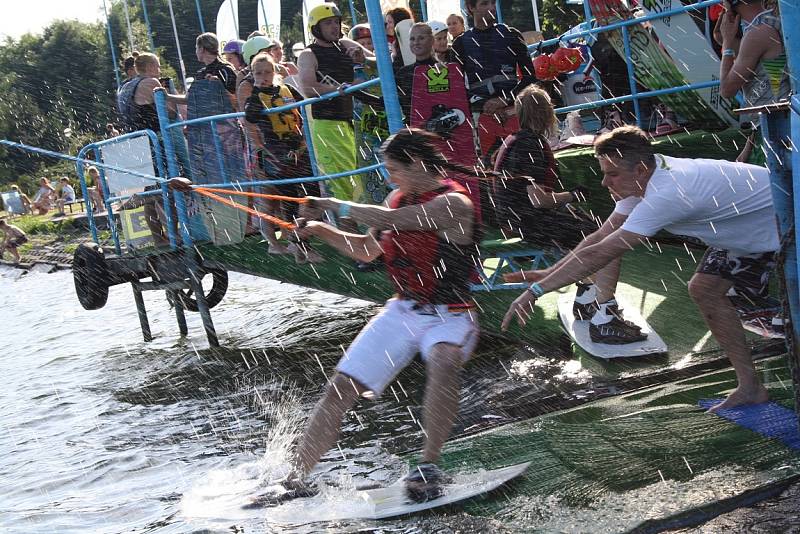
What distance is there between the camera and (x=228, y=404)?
27.9 ft

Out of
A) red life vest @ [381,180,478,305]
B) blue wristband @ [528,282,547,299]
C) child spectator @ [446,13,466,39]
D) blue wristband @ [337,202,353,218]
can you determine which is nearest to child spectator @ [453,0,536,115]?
child spectator @ [446,13,466,39]

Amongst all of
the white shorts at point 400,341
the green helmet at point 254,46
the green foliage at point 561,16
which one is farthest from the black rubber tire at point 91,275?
the green foliage at point 561,16

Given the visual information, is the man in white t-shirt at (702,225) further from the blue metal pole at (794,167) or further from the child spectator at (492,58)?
the child spectator at (492,58)

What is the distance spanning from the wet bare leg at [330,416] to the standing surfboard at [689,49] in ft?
18.2

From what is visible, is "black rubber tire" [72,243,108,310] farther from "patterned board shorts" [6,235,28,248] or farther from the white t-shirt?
"patterned board shorts" [6,235,28,248]

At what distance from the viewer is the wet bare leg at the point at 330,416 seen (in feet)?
15.6

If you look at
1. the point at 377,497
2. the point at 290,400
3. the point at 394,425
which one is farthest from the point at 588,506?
the point at 290,400

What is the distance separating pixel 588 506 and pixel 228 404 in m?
4.79

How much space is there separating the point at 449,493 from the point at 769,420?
1706 mm

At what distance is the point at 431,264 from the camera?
4.73 metres

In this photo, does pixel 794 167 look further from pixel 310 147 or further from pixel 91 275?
pixel 91 275

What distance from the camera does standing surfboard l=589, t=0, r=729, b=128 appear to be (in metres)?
9.03

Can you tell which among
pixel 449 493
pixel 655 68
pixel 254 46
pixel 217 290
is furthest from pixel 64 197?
pixel 449 493

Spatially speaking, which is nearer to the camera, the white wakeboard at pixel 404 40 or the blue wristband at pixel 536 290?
the blue wristband at pixel 536 290
